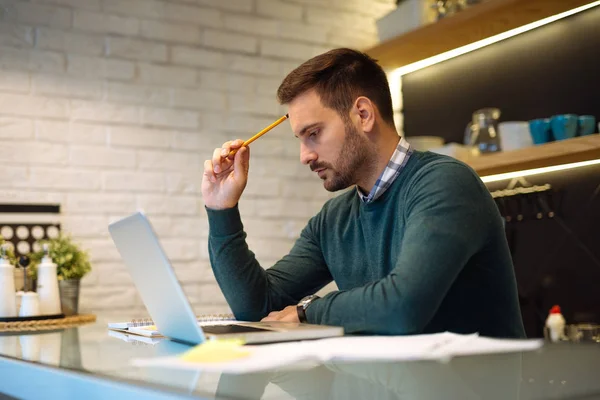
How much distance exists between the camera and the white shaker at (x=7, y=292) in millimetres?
2184

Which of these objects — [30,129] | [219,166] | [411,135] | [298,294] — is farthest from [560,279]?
[30,129]

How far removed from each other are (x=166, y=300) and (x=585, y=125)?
77.1 inches

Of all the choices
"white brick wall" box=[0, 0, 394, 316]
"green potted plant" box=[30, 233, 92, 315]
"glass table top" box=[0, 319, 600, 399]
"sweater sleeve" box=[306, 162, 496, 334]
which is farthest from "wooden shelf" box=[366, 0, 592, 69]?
"glass table top" box=[0, 319, 600, 399]

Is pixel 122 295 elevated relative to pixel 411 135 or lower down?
lower down

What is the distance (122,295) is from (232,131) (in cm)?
87

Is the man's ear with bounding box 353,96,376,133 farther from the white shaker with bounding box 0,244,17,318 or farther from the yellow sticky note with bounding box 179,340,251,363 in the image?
the white shaker with bounding box 0,244,17,318

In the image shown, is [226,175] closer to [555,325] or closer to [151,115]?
[151,115]

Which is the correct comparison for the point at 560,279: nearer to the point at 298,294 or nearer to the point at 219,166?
the point at 298,294

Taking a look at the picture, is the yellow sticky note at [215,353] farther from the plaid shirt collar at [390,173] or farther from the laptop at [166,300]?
the plaid shirt collar at [390,173]

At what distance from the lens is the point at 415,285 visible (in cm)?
124

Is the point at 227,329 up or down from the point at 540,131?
down

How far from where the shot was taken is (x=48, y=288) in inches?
92.0

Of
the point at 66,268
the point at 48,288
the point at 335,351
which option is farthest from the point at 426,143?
the point at 335,351

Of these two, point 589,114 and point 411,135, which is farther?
point 411,135
